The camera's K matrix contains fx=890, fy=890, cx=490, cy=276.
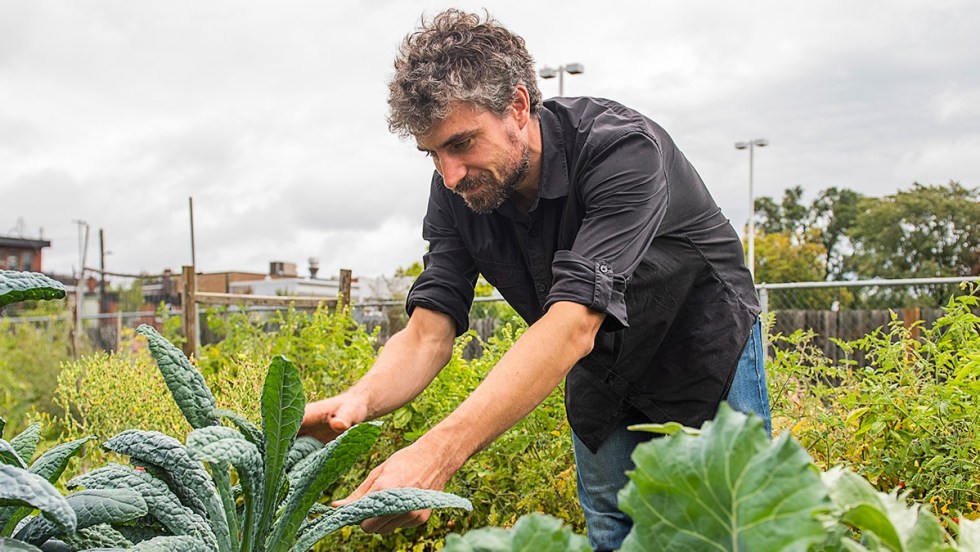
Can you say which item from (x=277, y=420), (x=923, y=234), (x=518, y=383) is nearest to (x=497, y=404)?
(x=518, y=383)

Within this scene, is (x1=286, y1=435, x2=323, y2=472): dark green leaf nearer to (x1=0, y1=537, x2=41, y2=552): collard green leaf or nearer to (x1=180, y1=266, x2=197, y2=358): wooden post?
Answer: (x1=0, y1=537, x2=41, y2=552): collard green leaf

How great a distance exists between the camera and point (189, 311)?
20.2 feet

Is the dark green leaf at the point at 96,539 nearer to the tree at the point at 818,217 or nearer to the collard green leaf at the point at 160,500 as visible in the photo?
the collard green leaf at the point at 160,500

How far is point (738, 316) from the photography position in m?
2.26

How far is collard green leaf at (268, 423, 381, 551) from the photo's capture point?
3.76 feet

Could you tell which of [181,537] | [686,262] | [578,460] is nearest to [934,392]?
[686,262]

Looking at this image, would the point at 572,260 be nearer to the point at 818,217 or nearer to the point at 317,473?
the point at 317,473

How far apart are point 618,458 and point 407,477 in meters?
1.14

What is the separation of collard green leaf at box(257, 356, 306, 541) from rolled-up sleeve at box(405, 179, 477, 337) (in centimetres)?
111

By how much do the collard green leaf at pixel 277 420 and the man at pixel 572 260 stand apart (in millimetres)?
466

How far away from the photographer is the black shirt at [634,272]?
2016 mm

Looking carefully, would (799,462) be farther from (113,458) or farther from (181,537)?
(113,458)

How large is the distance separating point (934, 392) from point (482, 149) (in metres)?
1.30

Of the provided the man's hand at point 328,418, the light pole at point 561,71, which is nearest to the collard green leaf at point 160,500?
the man's hand at point 328,418
